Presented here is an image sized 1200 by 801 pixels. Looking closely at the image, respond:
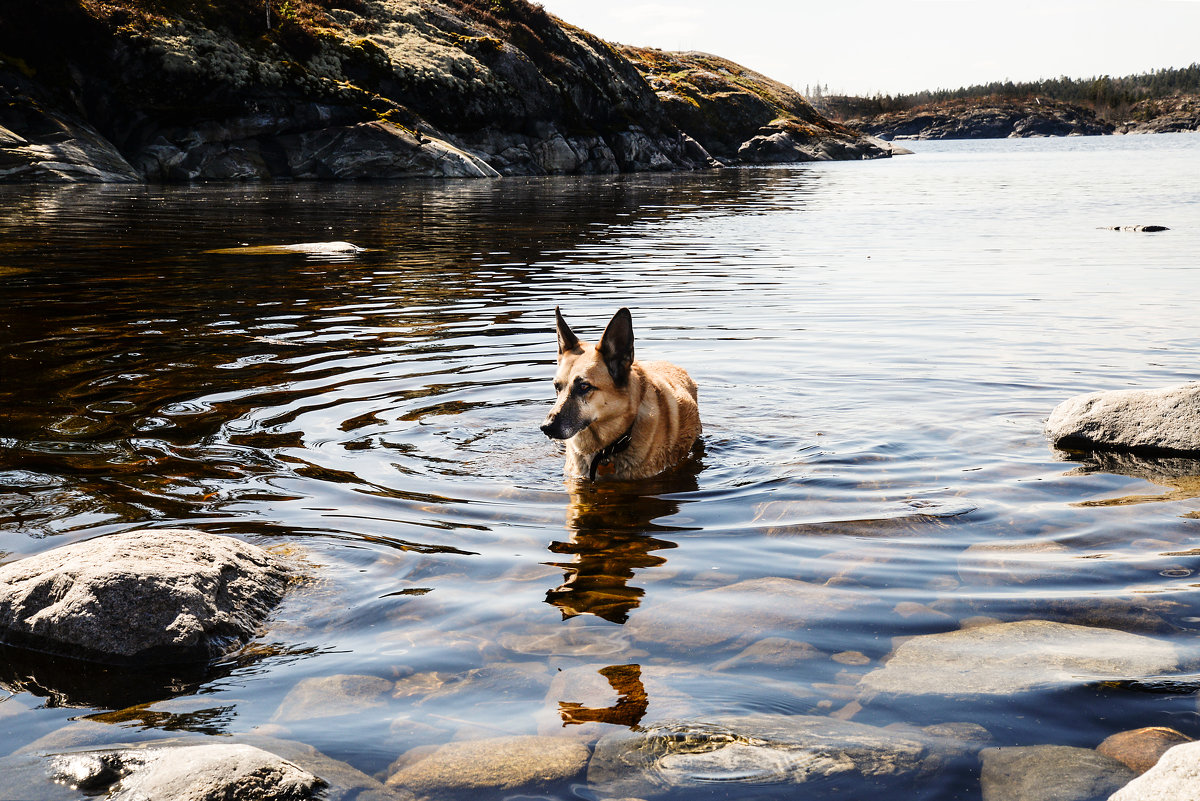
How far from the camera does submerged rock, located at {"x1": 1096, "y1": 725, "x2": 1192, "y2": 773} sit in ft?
11.7

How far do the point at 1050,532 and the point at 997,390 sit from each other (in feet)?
14.2

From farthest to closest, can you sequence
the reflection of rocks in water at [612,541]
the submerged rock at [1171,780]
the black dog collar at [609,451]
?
1. the black dog collar at [609,451]
2. the reflection of rocks in water at [612,541]
3. the submerged rock at [1171,780]

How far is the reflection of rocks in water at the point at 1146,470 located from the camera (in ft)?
22.7

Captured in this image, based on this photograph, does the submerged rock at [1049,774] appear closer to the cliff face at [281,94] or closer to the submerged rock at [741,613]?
the submerged rock at [741,613]

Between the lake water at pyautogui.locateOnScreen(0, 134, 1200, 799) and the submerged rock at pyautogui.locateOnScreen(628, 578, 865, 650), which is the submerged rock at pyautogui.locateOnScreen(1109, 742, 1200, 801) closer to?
the lake water at pyautogui.locateOnScreen(0, 134, 1200, 799)

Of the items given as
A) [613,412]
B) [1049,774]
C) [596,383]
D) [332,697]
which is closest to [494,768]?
[332,697]

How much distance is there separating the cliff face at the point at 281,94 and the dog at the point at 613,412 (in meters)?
44.4

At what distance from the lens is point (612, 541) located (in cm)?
630

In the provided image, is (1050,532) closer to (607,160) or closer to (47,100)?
(47,100)

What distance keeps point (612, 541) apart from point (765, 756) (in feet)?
9.00

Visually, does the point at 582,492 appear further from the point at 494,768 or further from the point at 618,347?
the point at 494,768

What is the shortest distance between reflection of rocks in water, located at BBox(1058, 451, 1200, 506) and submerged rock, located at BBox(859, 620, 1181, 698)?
8.36ft

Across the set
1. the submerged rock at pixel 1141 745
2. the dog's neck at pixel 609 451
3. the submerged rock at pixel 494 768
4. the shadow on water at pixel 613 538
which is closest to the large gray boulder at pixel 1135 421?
the shadow on water at pixel 613 538

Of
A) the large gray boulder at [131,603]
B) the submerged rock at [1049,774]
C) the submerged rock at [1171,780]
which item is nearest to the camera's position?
the submerged rock at [1171,780]
